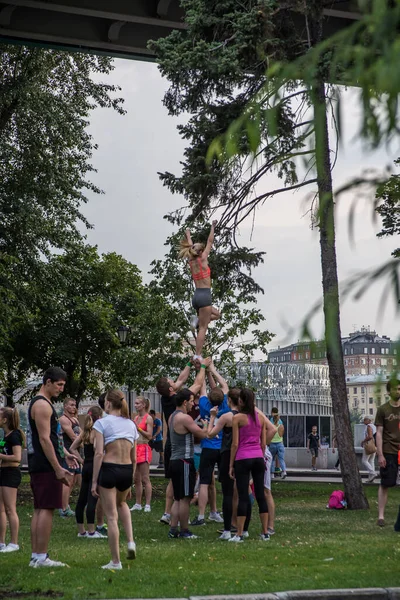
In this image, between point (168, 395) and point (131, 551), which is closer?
point (131, 551)

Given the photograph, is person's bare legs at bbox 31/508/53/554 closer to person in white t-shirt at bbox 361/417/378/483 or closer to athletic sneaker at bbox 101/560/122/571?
athletic sneaker at bbox 101/560/122/571

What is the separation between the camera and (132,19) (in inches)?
949

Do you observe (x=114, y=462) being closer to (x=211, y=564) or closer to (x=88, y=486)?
(x=211, y=564)

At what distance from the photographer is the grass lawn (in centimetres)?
882

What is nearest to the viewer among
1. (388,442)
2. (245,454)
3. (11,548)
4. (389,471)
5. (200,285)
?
(11,548)

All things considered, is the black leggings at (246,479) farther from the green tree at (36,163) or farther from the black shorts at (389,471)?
the green tree at (36,163)

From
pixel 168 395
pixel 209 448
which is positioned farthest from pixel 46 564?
pixel 168 395

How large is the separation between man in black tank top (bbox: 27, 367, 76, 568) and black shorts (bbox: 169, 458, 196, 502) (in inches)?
116

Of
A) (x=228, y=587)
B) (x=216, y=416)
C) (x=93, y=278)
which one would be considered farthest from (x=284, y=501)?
(x=93, y=278)

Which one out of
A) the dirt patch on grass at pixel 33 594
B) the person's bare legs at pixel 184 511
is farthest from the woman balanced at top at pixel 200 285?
the dirt patch on grass at pixel 33 594

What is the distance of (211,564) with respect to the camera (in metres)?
10.3

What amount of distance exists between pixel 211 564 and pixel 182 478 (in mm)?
2281

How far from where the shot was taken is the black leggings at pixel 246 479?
12406 millimetres

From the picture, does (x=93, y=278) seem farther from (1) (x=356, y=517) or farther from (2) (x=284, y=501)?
(1) (x=356, y=517)
